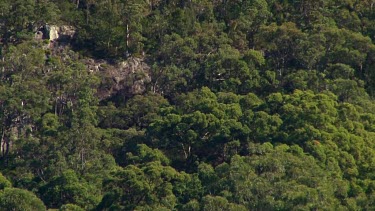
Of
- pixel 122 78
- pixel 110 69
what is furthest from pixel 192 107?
pixel 110 69

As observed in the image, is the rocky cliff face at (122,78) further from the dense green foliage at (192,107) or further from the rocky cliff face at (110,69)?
the dense green foliage at (192,107)

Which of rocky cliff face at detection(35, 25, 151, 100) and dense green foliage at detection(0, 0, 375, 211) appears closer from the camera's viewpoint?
dense green foliage at detection(0, 0, 375, 211)

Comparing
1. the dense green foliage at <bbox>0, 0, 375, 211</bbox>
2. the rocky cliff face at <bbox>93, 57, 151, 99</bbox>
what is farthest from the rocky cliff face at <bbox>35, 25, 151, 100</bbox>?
the dense green foliage at <bbox>0, 0, 375, 211</bbox>

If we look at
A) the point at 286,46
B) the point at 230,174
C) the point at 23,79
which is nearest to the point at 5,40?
the point at 23,79

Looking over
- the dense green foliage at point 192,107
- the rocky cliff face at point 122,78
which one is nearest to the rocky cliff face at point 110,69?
the rocky cliff face at point 122,78

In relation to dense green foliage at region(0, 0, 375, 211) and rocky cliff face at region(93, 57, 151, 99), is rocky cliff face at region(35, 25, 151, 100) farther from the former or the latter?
dense green foliage at region(0, 0, 375, 211)

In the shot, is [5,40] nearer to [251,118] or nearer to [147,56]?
[147,56]

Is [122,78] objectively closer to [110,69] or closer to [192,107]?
[110,69]

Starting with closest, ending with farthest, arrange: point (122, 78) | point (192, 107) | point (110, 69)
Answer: point (192, 107) < point (122, 78) < point (110, 69)

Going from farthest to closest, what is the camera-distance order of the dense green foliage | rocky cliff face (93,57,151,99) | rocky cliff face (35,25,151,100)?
rocky cliff face (35,25,151,100) < rocky cliff face (93,57,151,99) < the dense green foliage
